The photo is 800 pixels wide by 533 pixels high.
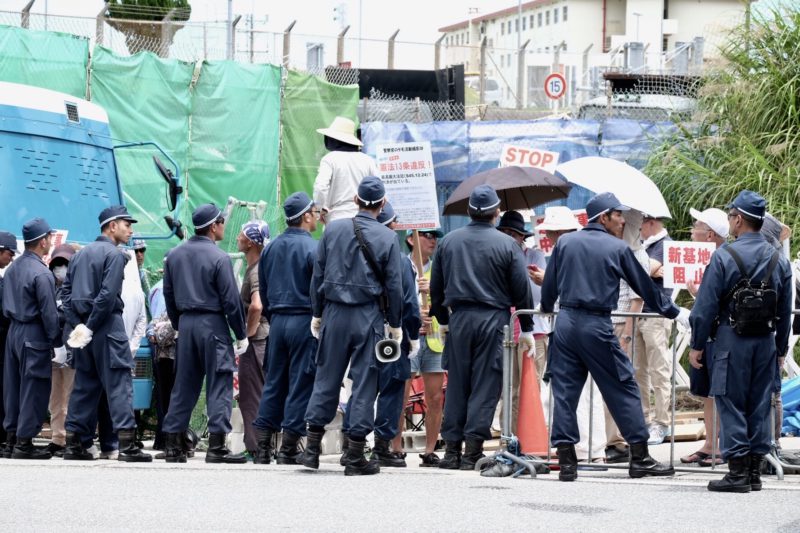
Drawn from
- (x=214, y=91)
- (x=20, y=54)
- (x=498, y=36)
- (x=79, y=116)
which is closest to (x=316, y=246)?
(x=79, y=116)

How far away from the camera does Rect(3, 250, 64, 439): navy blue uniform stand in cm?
1124

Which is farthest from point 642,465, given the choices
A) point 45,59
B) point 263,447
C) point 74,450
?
point 45,59

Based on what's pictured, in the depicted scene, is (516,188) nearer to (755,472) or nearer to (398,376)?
(398,376)

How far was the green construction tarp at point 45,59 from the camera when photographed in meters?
18.5

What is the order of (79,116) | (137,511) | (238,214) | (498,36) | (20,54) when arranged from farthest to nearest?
(498,36), (238,214), (20,54), (79,116), (137,511)

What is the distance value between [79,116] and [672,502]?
7.78 meters

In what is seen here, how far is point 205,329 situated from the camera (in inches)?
422

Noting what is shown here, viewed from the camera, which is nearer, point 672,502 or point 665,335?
point 672,502

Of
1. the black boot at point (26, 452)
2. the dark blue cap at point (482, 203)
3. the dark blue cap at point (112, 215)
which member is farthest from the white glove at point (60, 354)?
the dark blue cap at point (482, 203)

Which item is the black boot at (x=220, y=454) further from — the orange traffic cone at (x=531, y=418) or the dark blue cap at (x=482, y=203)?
the dark blue cap at (x=482, y=203)

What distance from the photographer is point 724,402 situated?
9.07 metres

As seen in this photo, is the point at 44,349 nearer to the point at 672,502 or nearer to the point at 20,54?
the point at 672,502

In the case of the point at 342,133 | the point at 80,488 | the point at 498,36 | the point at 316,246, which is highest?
the point at 498,36

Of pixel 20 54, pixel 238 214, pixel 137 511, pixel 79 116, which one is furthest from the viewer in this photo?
pixel 238 214
